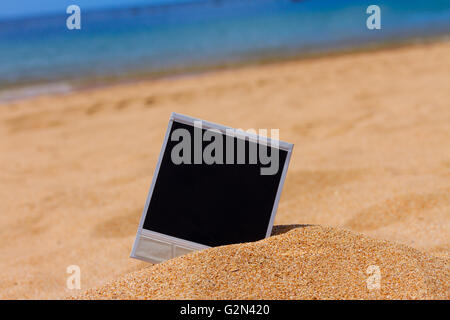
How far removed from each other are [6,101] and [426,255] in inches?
324

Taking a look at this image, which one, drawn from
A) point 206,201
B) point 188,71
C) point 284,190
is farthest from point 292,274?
point 188,71

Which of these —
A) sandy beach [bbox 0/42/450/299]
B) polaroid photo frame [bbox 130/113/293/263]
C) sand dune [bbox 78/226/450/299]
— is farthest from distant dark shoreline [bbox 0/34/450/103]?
sand dune [bbox 78/226/450/299]

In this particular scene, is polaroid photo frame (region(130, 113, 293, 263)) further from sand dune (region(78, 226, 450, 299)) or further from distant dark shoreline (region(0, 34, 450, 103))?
distant dark shoreline (region(0, 34, 450, 103))

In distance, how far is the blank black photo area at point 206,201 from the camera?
1.76 metres

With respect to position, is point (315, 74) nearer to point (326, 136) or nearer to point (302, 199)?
point (326, 136)

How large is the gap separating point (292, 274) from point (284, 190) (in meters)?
1.72

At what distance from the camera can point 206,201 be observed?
5.80ft

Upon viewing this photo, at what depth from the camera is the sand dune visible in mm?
1530

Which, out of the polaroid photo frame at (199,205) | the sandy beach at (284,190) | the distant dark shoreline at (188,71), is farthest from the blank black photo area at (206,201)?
the distant dark shoreline at (188,71)

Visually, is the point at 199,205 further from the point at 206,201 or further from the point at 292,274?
the point at 292,274

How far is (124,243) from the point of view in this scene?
2.84 metres

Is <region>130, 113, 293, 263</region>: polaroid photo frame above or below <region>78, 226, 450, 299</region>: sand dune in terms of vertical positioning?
above

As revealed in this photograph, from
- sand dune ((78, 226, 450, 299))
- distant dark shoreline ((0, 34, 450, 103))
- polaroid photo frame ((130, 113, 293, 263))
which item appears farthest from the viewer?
distant dark shoreline ((0, 34, 450, 103))

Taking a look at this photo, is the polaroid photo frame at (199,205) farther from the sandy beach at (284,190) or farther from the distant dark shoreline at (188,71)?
the distant dark shoreline at (188,71)
